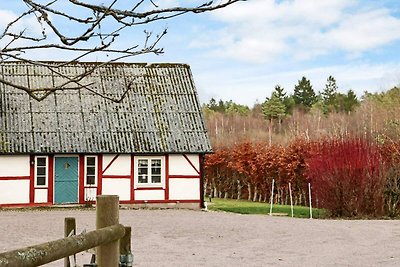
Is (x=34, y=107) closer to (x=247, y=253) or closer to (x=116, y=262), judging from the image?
(x=247, y=253)

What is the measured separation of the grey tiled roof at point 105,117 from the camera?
2317 cm

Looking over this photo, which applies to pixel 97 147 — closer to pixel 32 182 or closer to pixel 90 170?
pixel 90 170

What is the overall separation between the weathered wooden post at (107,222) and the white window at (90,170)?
19.4 metres

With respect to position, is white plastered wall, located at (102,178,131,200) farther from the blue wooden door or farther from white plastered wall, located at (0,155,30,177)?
white plastered wall, located at (0,155,30,177)

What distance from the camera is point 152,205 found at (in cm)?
2339

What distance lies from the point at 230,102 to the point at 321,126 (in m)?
38.0

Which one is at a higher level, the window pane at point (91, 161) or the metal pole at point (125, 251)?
the window pane at point (91, 161)

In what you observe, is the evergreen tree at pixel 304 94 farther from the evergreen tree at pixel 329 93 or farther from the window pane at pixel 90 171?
the window pane at pixel 90 171

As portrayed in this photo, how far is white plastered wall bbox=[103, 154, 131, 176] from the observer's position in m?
23.2

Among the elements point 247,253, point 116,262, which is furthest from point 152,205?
point 116,262

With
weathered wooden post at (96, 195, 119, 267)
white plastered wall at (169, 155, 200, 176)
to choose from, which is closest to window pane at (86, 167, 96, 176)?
white plastered wall at (169, 155, 200, 176)

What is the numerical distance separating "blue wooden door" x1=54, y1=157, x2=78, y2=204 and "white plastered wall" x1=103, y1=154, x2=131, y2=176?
114cm

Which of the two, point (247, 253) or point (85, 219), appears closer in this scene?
point (247, 253)

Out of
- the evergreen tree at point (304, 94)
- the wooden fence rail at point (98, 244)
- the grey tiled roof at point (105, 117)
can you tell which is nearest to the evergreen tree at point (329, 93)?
the evergreen tree at point (304, 94)
